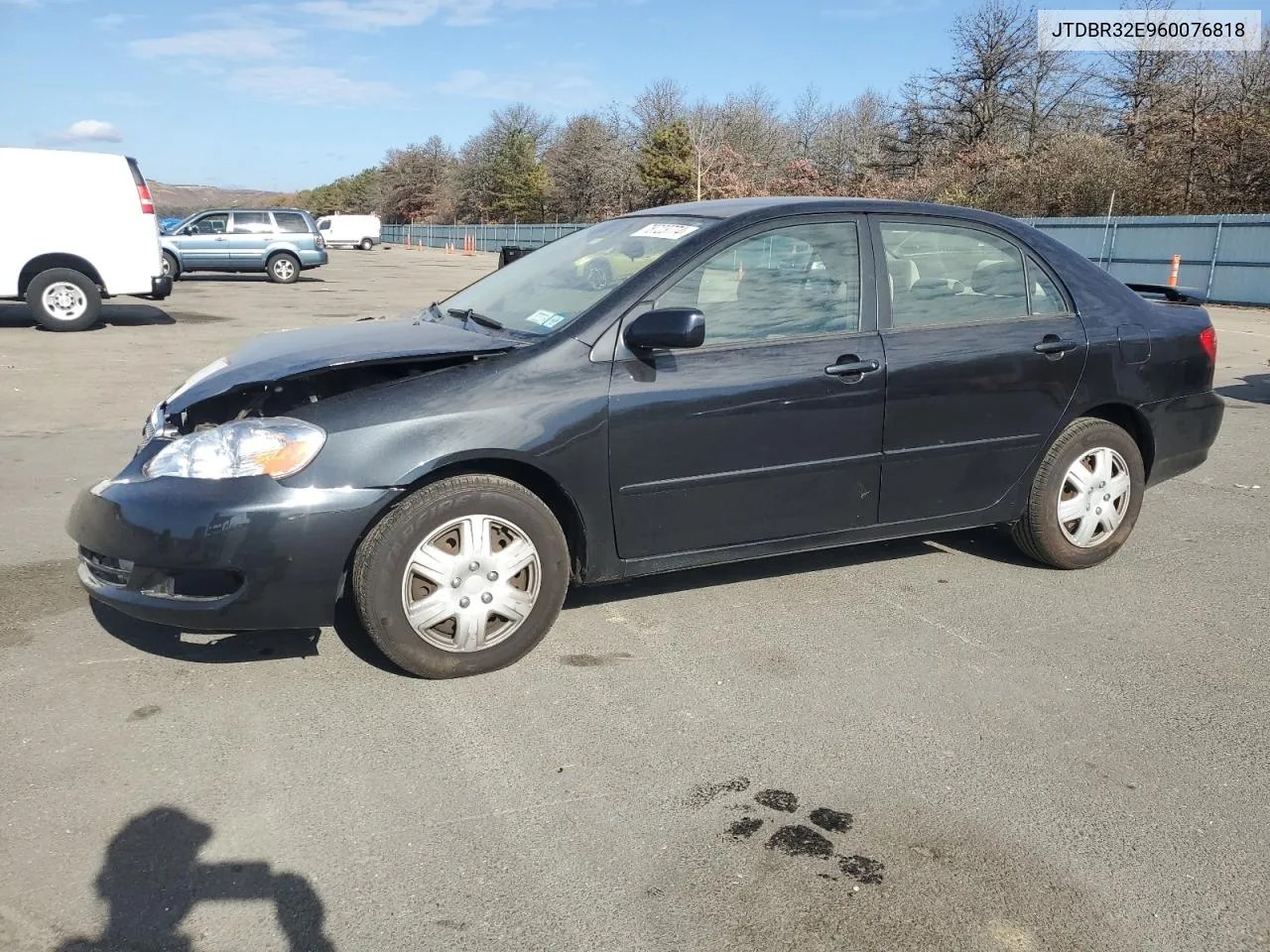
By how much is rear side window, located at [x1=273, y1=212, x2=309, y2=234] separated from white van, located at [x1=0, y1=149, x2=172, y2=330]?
1273 centimetres

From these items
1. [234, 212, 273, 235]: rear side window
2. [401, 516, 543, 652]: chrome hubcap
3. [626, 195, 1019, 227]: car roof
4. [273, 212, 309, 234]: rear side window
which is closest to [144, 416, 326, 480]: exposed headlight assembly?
[401, 516, 543, 652]: chrome hubcap

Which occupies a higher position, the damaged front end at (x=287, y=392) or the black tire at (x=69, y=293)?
the damaged front end at (x=287, y=392)

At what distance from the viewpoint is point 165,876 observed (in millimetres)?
2508

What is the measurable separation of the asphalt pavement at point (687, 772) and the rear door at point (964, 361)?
21.5 inches

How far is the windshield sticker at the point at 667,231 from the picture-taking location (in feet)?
13.4

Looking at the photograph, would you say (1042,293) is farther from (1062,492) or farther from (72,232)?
(72,232)

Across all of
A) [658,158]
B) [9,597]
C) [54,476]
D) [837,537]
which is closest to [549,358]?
[837,537]

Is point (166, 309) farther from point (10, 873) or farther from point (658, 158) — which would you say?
point (658, 158)

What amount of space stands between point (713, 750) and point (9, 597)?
3.07m

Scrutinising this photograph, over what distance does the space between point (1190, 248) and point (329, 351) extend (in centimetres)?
2331

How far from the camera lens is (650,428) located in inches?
147

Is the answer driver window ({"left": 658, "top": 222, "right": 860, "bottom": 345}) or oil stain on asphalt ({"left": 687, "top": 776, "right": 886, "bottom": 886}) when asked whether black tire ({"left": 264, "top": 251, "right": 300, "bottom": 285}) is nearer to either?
driver window ({"left": 658, "top": 222, "right": 860, "bottom": 345})

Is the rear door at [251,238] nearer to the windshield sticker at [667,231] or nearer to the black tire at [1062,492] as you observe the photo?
the windshield sticker at [667,231]

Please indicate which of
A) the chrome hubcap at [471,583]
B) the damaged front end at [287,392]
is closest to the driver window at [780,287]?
the damaged front end at [287,392]
